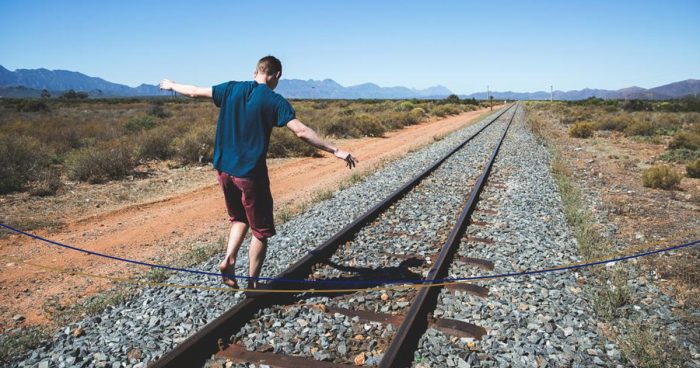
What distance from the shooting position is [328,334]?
11.2 ft

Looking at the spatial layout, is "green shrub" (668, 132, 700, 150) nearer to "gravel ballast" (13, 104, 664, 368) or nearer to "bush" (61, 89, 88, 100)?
"gravel ballast" (13, 104, 664, 368)

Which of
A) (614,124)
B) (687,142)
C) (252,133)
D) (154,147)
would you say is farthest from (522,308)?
(614,124)

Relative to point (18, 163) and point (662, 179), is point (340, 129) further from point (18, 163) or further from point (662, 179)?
point (662, 179)

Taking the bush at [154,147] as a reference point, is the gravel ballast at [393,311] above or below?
below

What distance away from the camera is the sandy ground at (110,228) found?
4827 mm

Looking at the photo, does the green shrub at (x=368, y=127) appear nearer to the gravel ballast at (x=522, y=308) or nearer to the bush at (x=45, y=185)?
the bush at (x=45, y=185)

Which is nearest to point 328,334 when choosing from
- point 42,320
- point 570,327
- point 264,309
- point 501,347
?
point 264,309

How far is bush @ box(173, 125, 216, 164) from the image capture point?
44.2ft

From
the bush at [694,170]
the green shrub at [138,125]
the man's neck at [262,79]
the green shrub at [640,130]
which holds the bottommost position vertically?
the bush at [694,170]

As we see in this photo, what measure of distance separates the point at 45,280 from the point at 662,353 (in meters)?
6.64

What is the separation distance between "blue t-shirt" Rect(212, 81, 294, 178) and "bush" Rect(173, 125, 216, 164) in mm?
10484

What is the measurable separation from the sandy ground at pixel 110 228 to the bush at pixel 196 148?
119 cm

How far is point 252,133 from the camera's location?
3.37 metres

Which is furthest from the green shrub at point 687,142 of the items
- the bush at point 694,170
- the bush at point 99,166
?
the bush at point 99,166
